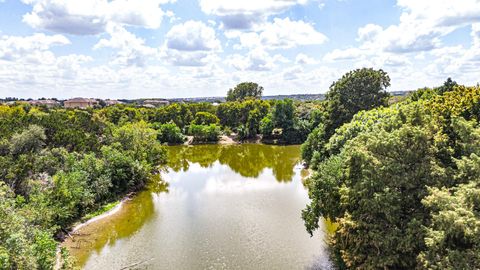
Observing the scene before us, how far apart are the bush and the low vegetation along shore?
111 ft

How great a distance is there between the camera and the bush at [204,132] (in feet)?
228

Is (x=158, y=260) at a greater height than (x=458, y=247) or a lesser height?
lesser

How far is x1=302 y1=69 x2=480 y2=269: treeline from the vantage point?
11.7 m

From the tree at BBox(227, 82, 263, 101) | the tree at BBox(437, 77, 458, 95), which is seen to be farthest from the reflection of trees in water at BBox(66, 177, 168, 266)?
the tree at BBox(227, 82, 263, 101)

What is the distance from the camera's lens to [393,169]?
14.3 m

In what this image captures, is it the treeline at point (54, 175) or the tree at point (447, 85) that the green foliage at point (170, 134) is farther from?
the tree at point (447, 85)

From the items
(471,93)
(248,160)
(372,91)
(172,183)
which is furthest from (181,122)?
(471,93)

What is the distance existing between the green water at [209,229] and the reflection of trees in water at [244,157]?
3087 millimetres

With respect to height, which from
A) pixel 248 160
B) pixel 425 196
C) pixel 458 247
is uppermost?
pixel 425 196

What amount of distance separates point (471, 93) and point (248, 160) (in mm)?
37278

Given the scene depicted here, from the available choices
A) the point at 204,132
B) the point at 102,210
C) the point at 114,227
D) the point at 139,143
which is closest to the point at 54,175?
the point at 102,210

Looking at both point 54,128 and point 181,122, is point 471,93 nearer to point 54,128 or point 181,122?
point 54,128

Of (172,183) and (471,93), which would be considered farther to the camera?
Answer: (172,183)

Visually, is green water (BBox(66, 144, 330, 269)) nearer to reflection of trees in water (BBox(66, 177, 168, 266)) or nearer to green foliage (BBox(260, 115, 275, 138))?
reflection of trees in water (BBox(66, 177, 168, 266))
